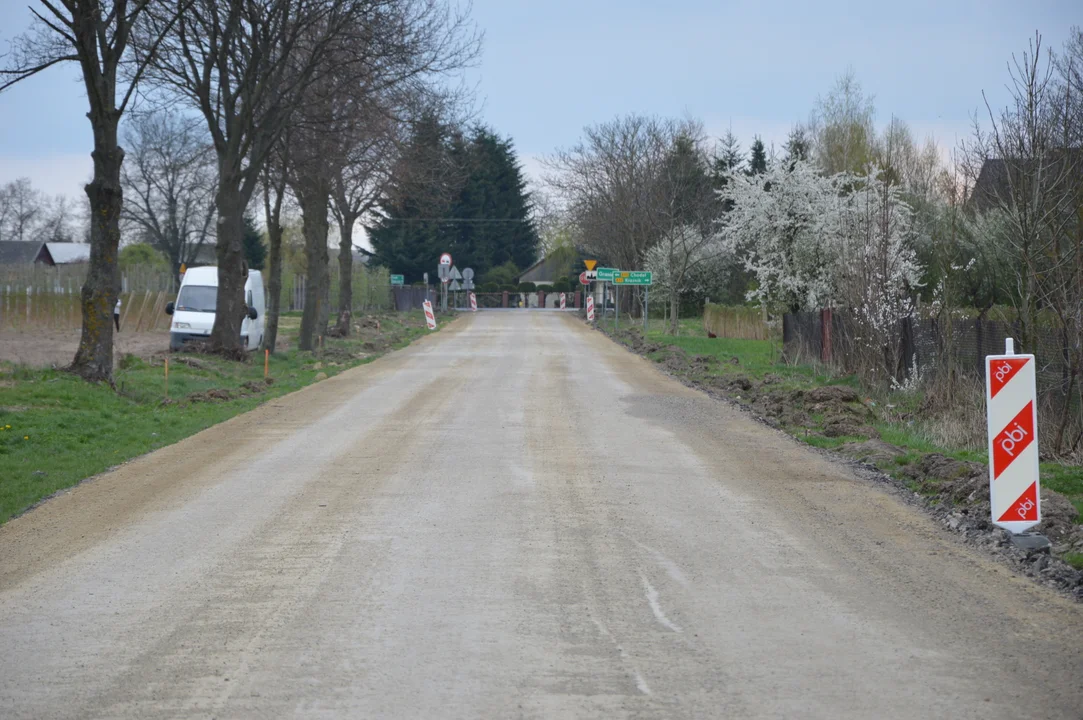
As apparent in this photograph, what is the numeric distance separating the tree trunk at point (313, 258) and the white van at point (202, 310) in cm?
140

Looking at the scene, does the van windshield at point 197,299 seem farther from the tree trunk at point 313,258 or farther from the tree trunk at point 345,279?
the tree trunk at point 345,279

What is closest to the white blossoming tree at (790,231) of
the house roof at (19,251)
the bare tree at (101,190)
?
the bare tree at (101,190)

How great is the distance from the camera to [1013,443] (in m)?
8.36

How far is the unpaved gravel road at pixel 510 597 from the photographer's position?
5117 millimetres

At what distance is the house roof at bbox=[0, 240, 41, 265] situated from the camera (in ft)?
306

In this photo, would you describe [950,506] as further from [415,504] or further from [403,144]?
[403,144]

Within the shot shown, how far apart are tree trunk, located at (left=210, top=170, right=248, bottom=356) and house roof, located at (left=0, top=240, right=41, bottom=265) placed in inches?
2892

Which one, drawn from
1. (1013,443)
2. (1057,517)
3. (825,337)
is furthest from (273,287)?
(1013,443)

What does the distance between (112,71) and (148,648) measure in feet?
53.5

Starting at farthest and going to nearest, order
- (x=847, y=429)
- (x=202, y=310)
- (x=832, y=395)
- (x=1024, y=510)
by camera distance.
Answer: (x=202, y=310) < (x=832, y=395) < (x=847, y=429) < (x=1024, y=510)

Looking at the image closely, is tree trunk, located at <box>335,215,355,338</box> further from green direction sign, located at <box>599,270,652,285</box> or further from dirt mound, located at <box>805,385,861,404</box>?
dirt mound, located at <box>805,385,861,404</box>

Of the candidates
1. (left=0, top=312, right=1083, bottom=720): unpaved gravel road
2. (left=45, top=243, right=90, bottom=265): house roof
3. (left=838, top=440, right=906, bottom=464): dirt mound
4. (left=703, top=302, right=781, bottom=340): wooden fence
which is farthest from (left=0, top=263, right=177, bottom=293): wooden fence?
(left=45, top=243, right=90, bottom=265): house roof

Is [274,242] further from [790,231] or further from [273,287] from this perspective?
[790,231]

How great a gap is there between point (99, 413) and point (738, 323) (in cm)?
3106
